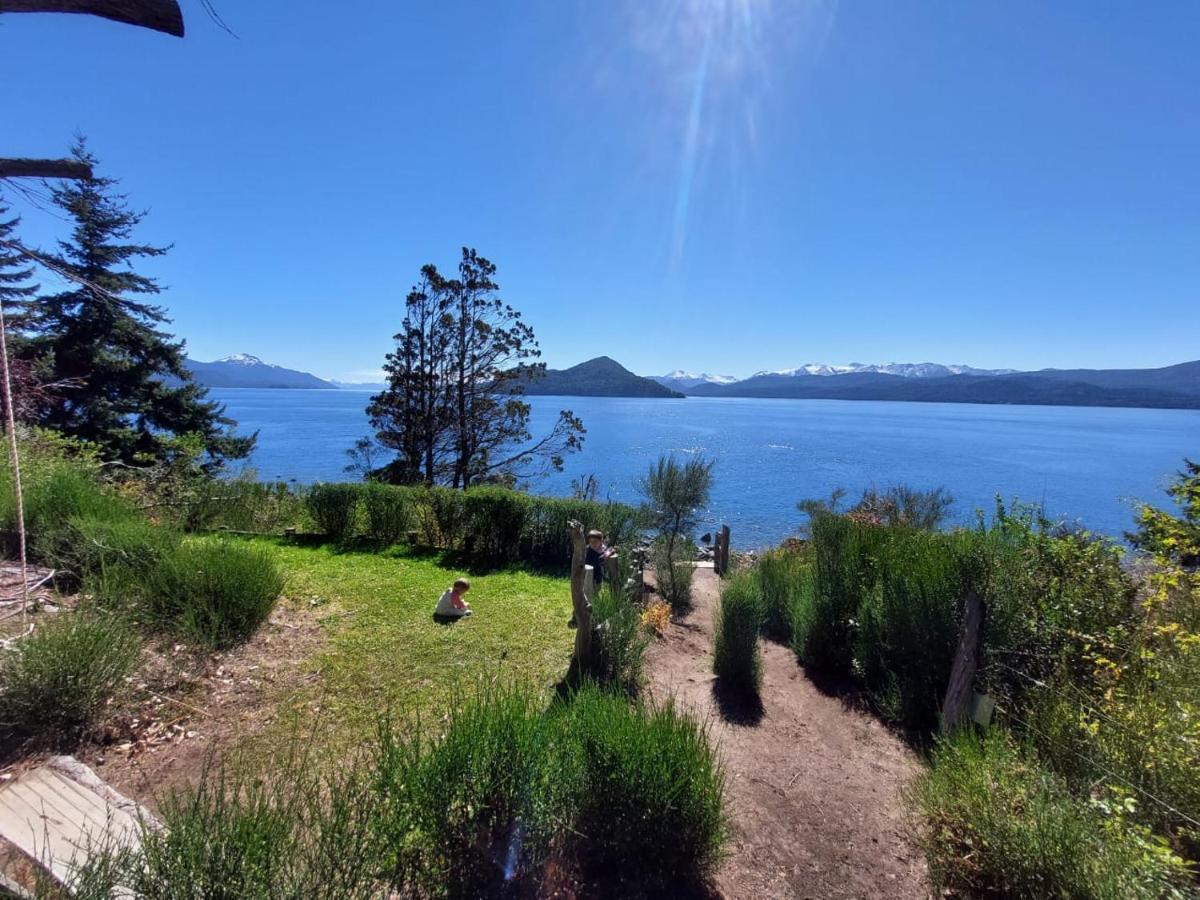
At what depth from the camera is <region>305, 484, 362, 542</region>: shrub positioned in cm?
1109

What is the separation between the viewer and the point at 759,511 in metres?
32.7

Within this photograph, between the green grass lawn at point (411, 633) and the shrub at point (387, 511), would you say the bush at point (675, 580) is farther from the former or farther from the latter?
the shrub at point (387, 511)

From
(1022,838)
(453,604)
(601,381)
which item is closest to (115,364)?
(453,604)

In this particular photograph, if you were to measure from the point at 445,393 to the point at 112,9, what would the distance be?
61.5 feet

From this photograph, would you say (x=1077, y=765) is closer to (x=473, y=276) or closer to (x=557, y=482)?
(x=473, y=276)

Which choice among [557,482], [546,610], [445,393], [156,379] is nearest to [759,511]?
[557,482]

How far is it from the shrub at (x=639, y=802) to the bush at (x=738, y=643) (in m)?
2.87

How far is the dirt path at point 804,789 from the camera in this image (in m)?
2.99

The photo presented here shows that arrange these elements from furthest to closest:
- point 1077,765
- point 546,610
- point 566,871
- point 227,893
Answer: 1. point 546,610
2. point 1077,765
3. point 566,871
4. point 227,893

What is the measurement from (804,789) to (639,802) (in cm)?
207

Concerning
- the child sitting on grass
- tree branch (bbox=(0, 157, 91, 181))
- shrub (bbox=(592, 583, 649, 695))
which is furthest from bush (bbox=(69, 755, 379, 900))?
the child sitting on grass

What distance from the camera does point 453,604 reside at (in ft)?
22.7

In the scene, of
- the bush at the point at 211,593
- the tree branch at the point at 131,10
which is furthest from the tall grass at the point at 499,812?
the tree branch at the point at 131,10

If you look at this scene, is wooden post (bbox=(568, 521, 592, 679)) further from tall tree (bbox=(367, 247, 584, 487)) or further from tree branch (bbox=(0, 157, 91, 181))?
tall tree (bbox=(367, 247, 584, 487))
